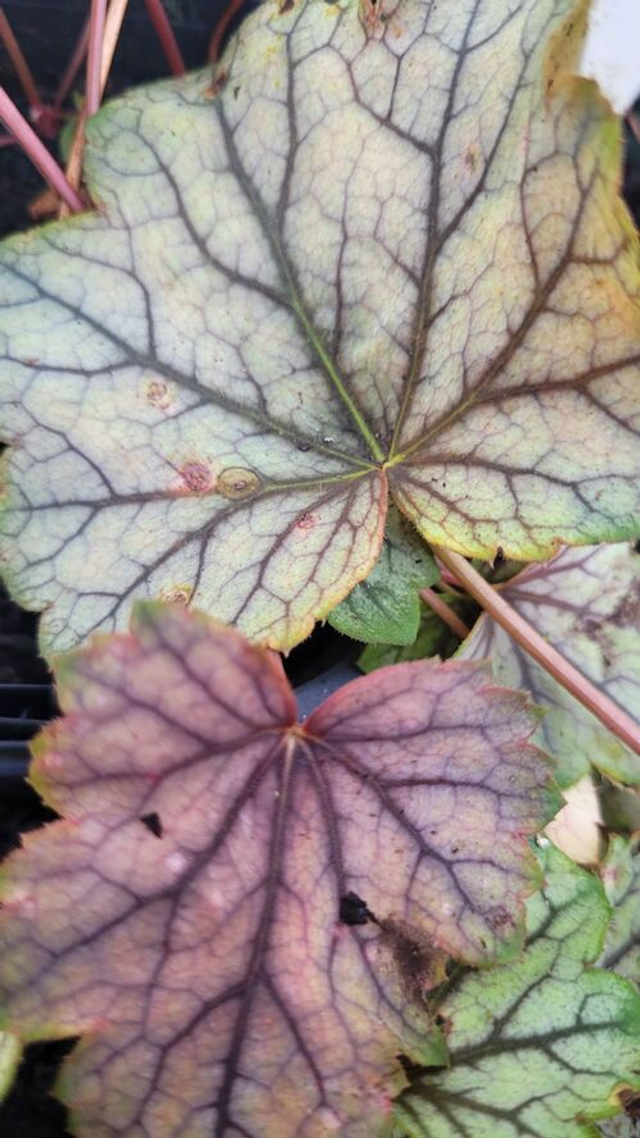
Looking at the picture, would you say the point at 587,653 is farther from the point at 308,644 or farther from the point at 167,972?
the point at 167,972

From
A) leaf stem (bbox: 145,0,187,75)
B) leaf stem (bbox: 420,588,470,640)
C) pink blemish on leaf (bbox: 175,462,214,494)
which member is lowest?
leaf stem (bbox: 420,588,470,640)

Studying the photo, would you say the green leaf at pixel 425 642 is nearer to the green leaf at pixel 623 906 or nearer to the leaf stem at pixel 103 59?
the green leaf at pixel 623 906

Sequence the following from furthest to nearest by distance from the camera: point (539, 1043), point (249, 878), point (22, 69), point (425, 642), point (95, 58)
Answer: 1. point (22, 69)
2. point (425, 642)
3. point (95, 58)
4. point (539, 1043)
5. point (249, 878)

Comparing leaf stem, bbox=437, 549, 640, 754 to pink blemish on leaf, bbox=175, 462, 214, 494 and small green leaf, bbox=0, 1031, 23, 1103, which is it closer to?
pink blemish on leaf, bbox=175, 462, 214, 494

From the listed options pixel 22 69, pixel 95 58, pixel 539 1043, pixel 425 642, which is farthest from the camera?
pixel 22 69

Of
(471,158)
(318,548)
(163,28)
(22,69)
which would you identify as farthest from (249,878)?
(22,69)

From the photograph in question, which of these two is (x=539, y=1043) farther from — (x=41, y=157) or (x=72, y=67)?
(x=72, y=67)

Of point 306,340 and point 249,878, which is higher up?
point 306,340

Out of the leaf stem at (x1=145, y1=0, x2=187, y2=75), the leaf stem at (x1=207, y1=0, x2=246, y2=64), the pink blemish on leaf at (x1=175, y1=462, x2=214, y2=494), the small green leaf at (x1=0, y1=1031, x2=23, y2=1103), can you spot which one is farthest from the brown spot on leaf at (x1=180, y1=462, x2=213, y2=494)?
the leaf stem at (x1=207, y1=0, x2=246, y2=64)
